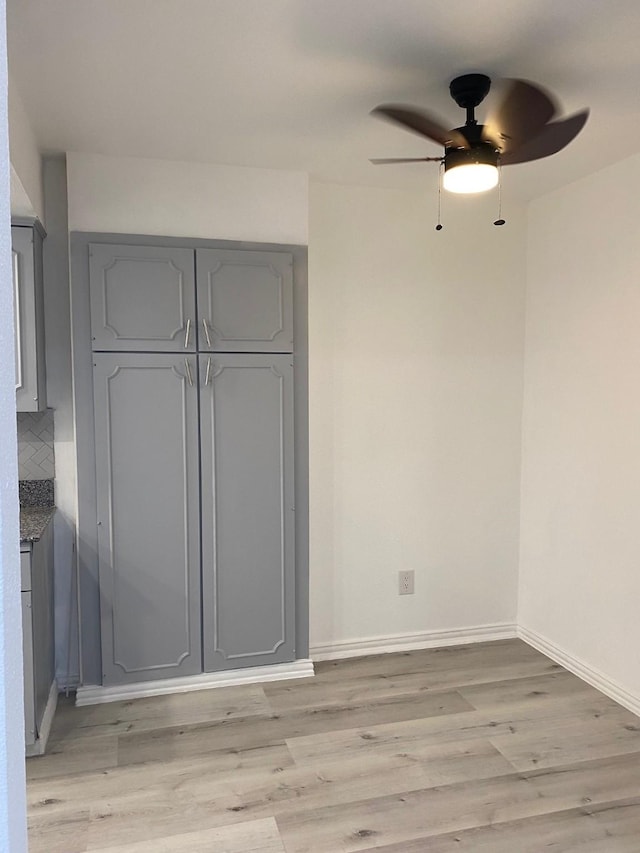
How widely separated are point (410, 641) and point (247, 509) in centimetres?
124

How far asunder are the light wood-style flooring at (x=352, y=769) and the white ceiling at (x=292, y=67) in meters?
2.45

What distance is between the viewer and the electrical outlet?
144 inches

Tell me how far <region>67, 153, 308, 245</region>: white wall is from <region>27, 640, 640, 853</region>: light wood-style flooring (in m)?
2.16

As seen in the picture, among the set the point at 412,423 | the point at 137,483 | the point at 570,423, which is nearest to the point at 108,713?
the point at 137,483

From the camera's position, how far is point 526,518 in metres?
3.82

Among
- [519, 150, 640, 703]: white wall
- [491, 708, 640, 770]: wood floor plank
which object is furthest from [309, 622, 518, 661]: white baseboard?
[491, 708, 640, 770]: wood floor plank

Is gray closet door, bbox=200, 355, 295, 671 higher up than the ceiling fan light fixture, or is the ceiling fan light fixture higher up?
the ceiling fan light fixture

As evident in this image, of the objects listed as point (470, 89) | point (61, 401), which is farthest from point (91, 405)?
point (470, 89)

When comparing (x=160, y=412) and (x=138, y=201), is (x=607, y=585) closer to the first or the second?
(x=160, y=412)

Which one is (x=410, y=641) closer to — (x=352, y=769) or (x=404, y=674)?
(x=404, y=674)

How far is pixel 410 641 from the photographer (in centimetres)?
370

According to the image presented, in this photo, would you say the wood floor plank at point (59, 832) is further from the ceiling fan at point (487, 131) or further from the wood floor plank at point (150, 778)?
the ceiling fan at point (487, 131)

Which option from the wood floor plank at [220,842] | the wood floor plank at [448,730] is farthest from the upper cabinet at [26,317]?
the wood floor plank at [448,730]

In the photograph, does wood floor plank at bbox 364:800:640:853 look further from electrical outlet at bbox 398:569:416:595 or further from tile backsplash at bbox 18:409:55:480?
tile backsplash at bbox 18:409:55:480
